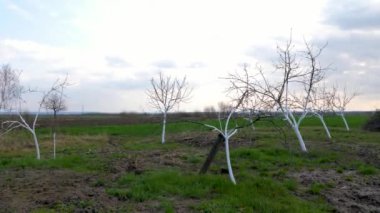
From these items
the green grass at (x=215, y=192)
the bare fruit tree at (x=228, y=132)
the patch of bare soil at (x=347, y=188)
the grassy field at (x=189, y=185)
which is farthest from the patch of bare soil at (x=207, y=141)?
the green grass at (x=215, y=192)

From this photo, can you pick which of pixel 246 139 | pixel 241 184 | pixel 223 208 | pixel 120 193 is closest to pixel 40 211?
pixel 120 193

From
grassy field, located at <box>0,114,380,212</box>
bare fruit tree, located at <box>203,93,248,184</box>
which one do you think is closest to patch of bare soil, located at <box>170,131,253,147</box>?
grassy field, located at <box>0,114,380,212</box>

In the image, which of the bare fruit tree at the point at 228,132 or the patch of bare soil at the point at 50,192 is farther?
the bare fruit tree at the point at 228,132

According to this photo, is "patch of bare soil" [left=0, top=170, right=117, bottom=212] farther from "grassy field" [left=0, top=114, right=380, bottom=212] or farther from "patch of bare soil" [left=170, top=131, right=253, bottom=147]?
"patch of bare soil" [left=170, top=131, right=253, bottom=147]

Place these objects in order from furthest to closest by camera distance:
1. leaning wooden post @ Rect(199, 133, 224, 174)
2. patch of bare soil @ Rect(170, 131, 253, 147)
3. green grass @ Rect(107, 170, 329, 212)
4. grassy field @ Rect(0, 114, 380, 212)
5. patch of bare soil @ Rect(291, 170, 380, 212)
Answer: patch of bare soil @ Rect(170, 131, 253, 147) < leaning wooden post @ Rect(199, 133, 224, 174) < patch of bare soil @ Rect(291, 170, 380, 212) < green grass @ Rect(107, 170, 329, 212) < grassy field @ Rect(0, 114, 380, 212)

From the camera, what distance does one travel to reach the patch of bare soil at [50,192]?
9445 mm

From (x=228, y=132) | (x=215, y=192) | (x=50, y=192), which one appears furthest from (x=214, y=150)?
(x=50, y=192)

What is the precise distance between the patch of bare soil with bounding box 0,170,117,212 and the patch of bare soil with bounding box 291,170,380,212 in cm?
501

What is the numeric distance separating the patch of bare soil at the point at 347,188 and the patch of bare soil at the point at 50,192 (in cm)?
501

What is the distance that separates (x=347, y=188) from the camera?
12.3 metres

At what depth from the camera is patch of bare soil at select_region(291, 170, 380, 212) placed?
10828 mm

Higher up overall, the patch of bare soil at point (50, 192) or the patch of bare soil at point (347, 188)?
the patch of bare soil at point (50, 192)

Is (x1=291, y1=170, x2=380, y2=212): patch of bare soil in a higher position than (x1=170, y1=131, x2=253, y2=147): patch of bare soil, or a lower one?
lower

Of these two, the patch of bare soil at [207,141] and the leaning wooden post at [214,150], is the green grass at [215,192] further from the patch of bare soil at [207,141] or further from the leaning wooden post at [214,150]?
the patch of bare soil at [207,141]
